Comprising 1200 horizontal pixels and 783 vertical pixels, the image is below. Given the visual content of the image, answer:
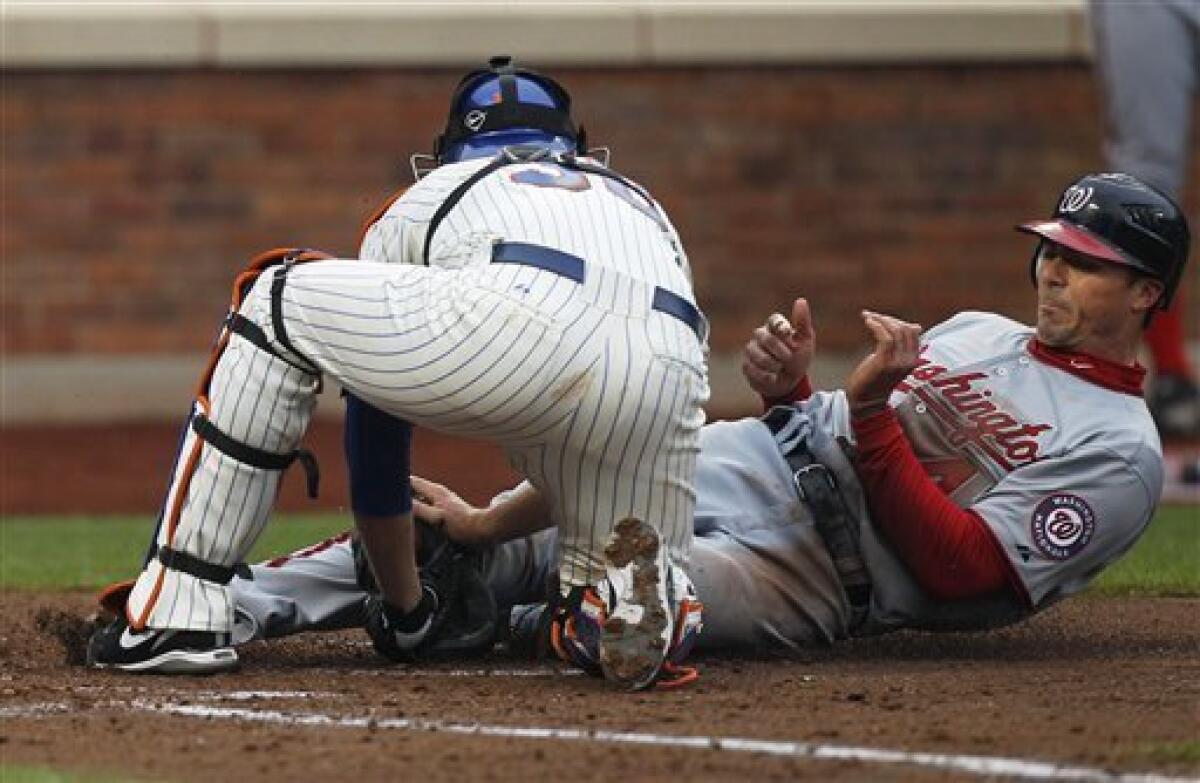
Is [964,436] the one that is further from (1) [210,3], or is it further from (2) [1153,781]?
(1) [210,3]

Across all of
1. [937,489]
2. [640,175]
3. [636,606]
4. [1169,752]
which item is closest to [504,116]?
[636,606]


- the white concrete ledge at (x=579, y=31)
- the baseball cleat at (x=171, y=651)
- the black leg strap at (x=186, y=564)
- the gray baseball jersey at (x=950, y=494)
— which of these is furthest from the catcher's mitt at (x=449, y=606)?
the white concrete ledge at (x=579, y=31)

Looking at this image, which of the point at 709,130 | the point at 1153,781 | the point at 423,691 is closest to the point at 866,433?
the point at 423,691

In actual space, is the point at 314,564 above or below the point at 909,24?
below

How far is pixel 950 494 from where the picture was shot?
6504mm

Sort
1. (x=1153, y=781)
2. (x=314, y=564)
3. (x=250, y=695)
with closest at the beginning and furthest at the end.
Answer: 1. (x=1153, y=781)
2. (x=250, y=695)
3. (x=314, y=564)

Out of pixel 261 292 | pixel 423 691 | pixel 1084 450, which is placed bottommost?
pixel 423 691

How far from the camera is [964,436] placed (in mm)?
6516

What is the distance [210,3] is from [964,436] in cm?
1034

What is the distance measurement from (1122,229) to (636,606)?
171 cm

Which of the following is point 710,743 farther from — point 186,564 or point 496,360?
point 186,564

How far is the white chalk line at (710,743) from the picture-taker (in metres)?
4.66

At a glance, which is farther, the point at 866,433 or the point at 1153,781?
the point at 866,433

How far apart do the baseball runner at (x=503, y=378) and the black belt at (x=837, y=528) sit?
0.65 meters
